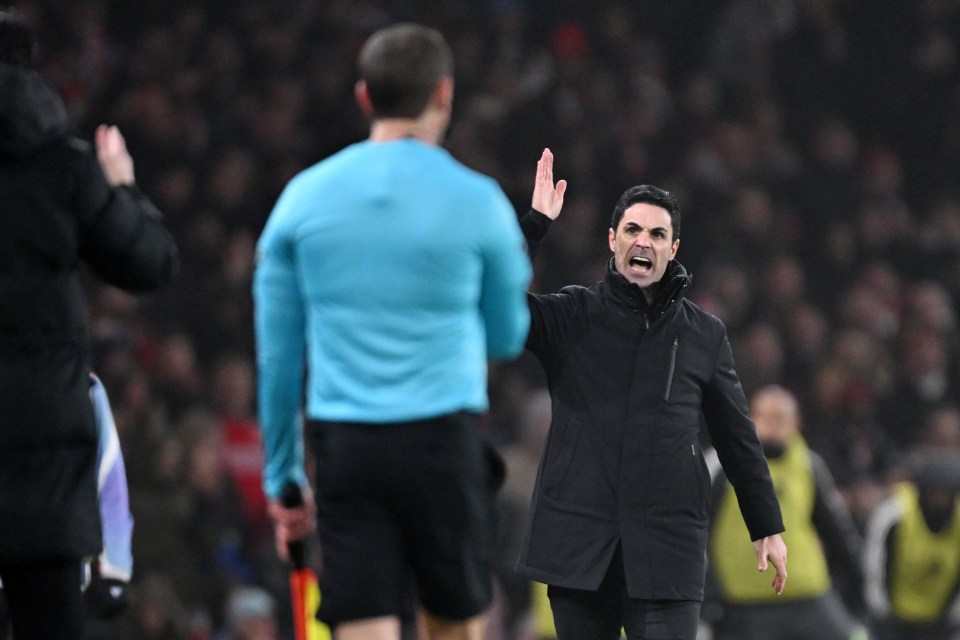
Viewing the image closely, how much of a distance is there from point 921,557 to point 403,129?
281 inches

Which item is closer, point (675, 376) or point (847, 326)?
point (675, 376)

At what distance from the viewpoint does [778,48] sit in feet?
55.3

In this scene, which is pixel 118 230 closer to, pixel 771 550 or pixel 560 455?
pixel 560 455

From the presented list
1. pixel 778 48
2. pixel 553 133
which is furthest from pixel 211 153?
pixel 778 48

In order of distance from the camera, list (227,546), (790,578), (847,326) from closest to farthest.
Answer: (790,578) < (227,546) < (847,326)

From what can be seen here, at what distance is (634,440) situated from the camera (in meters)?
5.48

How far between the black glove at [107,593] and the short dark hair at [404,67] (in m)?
2.38

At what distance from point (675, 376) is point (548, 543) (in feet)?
2.18

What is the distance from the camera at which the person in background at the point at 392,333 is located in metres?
4.01

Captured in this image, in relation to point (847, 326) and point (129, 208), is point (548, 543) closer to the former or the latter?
point (129, 208)

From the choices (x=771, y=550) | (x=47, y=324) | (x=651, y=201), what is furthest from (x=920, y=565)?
(x=47, y=324)

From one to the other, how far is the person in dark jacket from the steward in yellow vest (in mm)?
6897

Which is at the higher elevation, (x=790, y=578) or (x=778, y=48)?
(x=778, y=48)

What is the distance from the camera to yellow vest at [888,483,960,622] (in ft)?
34.0
